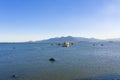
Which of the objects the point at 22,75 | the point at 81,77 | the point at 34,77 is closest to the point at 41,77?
the point at 34,77

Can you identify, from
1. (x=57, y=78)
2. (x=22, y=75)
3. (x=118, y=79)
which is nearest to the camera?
(x=118, y=79)

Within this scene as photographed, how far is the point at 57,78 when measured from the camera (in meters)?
40.8

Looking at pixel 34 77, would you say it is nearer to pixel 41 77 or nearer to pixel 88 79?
pixel 41 77

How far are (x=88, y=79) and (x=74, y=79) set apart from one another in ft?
9.43

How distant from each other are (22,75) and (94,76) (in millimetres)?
16501

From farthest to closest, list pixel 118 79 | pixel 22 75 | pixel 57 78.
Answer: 1. pixel 22 75
2. pixel 57 78
3. pixel 118 79

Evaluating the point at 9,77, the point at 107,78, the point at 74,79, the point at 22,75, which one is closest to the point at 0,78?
the point at 9,77

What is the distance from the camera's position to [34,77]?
42.5 meters

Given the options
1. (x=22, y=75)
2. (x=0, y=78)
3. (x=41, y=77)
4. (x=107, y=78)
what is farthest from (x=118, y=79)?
(x=0, y=78)

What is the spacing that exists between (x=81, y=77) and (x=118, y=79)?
25.0 feet

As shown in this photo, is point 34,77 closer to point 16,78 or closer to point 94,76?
point 16,78

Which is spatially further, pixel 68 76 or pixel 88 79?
pixel 68 76

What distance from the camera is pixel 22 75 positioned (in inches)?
1757

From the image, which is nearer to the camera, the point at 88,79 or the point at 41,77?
the point at 88,79
